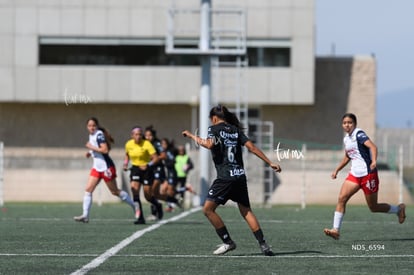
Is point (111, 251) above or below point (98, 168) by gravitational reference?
below

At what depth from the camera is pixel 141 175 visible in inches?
846

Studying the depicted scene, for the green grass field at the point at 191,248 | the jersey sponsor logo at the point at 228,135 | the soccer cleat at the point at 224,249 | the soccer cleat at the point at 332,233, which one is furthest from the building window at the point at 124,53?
the soccer cleat at the point at 224,249

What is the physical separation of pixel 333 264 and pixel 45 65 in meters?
34.8

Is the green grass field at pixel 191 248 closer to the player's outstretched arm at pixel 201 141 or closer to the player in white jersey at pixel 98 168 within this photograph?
the player in white jersey at pixel 98 168

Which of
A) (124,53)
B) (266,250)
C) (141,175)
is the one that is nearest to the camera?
(266,250)

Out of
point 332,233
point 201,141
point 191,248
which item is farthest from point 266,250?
point 332,233

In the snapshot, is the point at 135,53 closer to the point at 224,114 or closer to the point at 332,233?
the point at 332,233

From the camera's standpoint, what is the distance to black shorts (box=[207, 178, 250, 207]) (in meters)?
14.1

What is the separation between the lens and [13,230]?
61.3 ft

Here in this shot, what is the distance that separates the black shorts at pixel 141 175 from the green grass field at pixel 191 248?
0.82 metres

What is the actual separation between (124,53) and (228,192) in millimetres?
33311

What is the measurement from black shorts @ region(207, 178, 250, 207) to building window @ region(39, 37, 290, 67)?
3255 centimetres

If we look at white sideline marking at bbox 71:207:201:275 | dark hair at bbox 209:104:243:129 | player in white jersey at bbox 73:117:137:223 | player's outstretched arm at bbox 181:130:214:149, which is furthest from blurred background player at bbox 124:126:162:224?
player's outstretched arm at bbox 181:130:214:149

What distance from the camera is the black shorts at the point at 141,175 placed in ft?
70.4
